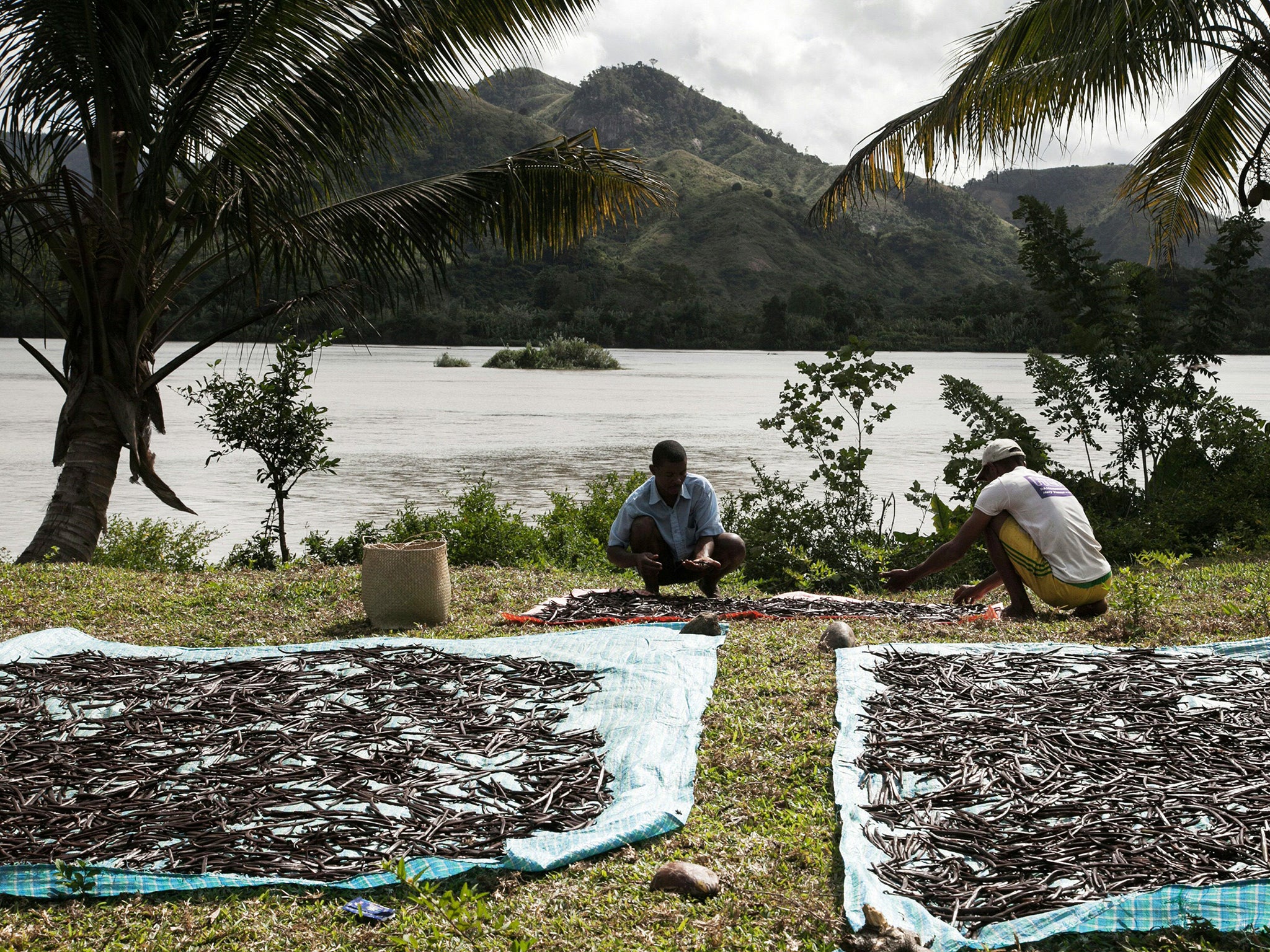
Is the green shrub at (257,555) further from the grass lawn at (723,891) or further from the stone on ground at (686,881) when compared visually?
the stone on ground at (686,881)

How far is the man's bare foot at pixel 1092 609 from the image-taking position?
17.8ft

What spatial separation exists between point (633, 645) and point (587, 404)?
62.1ft

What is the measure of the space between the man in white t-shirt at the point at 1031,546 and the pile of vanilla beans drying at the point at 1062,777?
1.08 m

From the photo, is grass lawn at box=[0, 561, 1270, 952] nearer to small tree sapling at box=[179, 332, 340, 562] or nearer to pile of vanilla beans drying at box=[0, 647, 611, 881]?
pile of vanilla beans drying at box=[0, 647, 611, 881]

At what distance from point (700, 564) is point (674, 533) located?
0.35 meters

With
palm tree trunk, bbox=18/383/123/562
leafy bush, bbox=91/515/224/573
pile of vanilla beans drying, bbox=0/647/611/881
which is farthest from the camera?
leafy bush, bbox=91/515/224/573

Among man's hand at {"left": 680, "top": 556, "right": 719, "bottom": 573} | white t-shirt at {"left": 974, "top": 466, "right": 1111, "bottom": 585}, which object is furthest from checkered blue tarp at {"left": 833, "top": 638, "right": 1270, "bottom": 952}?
man's hand at {"left": 680, "top": 556, "right": 719, "bottom": 573}

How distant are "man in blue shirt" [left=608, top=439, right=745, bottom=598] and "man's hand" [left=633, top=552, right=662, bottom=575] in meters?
0.01

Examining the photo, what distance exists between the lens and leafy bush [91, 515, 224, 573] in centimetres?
837

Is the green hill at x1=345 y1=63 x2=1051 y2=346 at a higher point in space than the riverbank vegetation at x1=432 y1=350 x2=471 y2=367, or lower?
higher

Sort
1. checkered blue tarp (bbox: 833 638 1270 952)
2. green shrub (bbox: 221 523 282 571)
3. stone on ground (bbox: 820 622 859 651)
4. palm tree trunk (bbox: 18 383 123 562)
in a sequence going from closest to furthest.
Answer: checkered blue tarp (bbox: 833 638 1270 952), stone on ground (bbox: 820 622 859 651), palm tree trunk (bbox: 18 383 123 562), green shrub (bbox: 221 523 282 571)

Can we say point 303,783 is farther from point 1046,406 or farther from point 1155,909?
point 1046,406

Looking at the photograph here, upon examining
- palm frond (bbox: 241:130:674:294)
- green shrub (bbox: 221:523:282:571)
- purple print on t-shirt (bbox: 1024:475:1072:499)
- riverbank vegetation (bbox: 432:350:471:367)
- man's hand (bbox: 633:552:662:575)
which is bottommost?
green shrub (bbox: 221:523:282:571)

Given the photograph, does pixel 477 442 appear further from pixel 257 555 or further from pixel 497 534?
pixel 497 534
